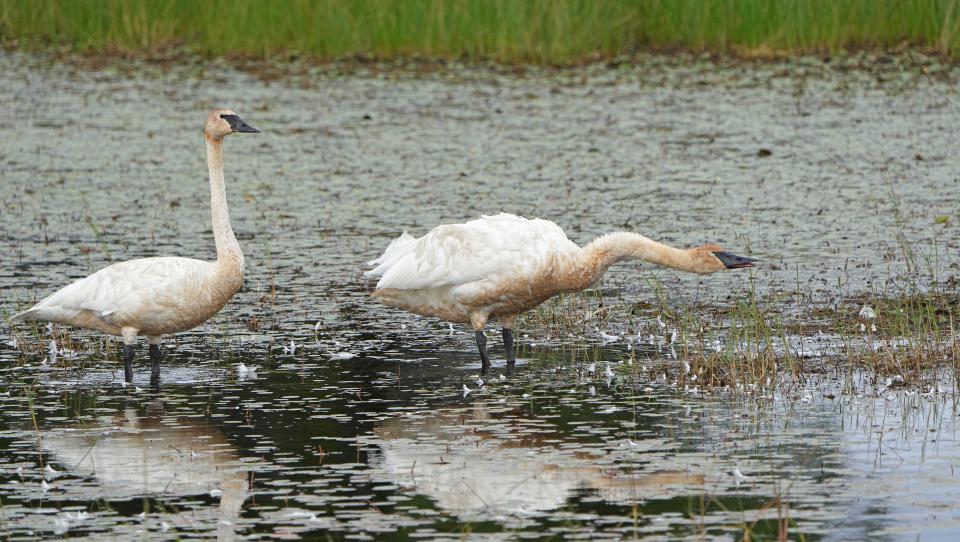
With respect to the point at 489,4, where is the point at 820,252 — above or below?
below

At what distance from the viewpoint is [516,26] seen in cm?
2131

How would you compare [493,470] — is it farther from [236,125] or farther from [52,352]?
[52,352]

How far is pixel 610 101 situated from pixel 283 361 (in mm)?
10424

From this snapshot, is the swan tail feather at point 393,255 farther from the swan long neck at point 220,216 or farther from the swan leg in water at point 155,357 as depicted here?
the swan leg in water at point 155,357

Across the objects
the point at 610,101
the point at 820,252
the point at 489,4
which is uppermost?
the point at 489,4

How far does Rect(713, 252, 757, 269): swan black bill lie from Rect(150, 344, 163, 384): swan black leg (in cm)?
315

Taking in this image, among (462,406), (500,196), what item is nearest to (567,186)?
(500,196)

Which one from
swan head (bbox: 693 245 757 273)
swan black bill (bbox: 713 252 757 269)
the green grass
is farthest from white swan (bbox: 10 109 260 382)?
the green grass

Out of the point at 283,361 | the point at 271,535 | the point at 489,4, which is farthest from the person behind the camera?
the point at 489,4

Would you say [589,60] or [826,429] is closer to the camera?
[826,429]

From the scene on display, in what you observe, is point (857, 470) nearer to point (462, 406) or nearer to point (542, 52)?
point (462, 406)

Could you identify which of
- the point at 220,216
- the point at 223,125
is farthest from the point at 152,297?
the point at 223,125

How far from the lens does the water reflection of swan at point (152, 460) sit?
679 cm

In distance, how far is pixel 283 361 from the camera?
9.58 meters
